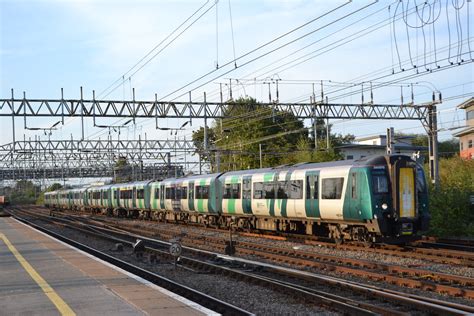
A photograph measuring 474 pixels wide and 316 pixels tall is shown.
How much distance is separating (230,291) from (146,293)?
99.2 inches

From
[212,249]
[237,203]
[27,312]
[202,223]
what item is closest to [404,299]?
[27,312]

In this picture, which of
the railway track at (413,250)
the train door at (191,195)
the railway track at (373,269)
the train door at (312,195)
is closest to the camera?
the railway track at (373,269)

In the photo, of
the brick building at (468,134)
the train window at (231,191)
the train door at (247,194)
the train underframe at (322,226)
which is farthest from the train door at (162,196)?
the brick building at (468,134)

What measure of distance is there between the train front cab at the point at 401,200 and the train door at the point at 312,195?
9.40 ft

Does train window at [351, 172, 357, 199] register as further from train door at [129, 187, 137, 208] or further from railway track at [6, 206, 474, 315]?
train door at [129, 187, 137, 208]

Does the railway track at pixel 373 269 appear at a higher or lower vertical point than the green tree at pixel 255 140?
lower

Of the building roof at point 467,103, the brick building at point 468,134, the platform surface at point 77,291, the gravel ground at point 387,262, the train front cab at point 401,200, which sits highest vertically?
the building roof at point 467,103

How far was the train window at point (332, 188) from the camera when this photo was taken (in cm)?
1895

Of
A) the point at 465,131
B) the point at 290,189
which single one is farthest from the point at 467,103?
the point at 290,189

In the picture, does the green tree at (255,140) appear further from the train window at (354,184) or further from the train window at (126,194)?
the train window at (354,184)

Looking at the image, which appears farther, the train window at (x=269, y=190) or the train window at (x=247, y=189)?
the train window at (x=247, y=189)

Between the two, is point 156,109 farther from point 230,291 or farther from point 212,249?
point 230,291

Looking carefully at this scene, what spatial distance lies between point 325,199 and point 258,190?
5.32 metres

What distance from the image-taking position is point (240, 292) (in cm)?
1156
